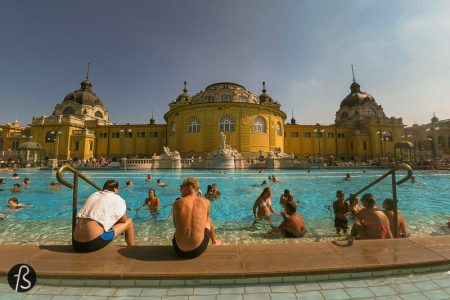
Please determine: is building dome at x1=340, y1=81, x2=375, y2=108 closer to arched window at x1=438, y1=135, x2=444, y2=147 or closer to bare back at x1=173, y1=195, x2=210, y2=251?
arched window at x1=438, y1=135, x2=444, y2=147

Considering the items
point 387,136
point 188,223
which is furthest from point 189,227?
point 387,136

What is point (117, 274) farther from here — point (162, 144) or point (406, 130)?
point (406, 130)

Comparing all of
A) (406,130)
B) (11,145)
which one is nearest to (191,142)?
(11,145)

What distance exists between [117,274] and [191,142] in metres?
36.7

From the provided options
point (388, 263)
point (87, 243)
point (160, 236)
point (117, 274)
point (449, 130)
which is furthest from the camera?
point (449, 130)

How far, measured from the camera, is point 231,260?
2.98m

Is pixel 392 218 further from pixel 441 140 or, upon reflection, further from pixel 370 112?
pixel 441 140

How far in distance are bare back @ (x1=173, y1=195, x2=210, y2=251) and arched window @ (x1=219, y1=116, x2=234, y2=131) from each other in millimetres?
35161

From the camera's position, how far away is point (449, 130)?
189 feet

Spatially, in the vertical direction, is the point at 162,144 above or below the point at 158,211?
above

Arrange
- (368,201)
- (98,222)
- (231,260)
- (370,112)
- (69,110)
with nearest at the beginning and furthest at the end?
1. (231,260)
2. (98,222)
3. (368,201)
4. (69,110)
5. (370,112)

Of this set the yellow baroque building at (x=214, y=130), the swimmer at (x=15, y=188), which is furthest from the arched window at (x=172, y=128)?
the swimmer at (x=15, y=188)

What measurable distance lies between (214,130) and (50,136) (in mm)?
31037

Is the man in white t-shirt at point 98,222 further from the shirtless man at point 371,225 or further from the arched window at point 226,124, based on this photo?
the arched window at point 226,124
